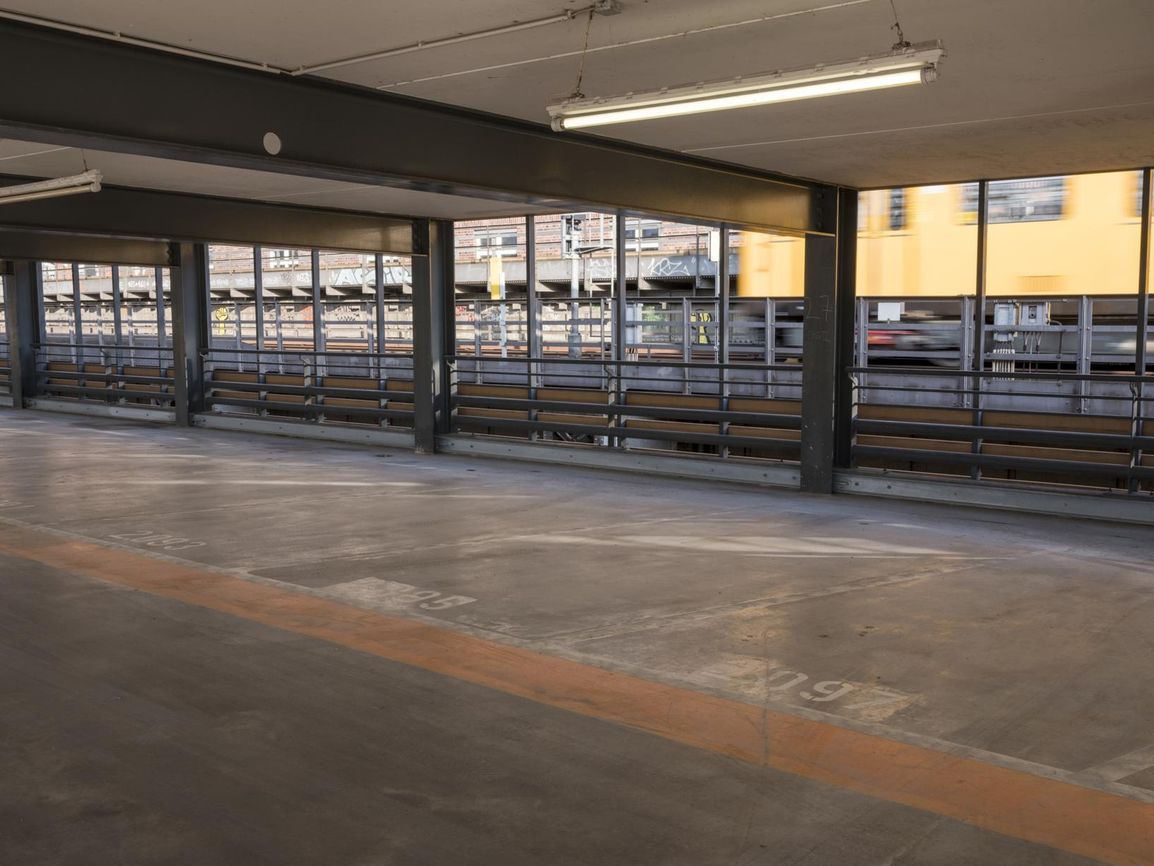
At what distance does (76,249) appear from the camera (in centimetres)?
1631

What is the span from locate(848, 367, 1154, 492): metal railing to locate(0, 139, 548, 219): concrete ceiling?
4.50 meters

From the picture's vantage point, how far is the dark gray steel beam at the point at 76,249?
15734 millimetres

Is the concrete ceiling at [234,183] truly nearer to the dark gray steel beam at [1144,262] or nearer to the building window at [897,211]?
the building window at [897,211]

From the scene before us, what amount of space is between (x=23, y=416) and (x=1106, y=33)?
19567mm

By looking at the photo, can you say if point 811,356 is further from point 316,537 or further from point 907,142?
point 316,537

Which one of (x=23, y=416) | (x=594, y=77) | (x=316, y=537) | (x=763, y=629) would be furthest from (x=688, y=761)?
(x=23, y=416)

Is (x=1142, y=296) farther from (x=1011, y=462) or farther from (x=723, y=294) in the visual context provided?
(x=723, y=294)

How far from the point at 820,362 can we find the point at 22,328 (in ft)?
57.4

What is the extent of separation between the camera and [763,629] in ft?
19.7

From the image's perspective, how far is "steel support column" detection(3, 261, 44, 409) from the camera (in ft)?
71.4

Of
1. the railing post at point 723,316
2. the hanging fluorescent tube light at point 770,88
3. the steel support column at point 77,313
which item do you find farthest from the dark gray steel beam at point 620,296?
the steel support column at point 77,313

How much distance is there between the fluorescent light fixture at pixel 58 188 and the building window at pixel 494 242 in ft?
22.9

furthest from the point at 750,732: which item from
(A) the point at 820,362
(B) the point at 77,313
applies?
(B) the point at 77,313

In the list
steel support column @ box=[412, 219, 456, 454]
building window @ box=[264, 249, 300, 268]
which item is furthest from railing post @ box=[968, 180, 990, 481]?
building window @ box=[264, 249, 300, 268]
